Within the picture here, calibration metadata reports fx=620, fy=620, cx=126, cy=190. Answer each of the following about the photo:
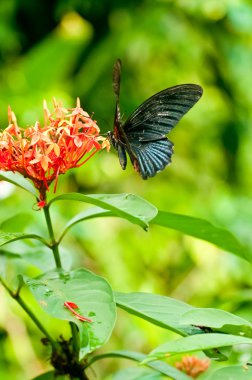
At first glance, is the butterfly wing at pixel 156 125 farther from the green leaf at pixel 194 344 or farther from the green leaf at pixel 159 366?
the green leaf at pixel 194 344

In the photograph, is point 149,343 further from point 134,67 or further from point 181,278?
point 134,67

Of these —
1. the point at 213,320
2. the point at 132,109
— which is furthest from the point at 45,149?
the point at 132,109

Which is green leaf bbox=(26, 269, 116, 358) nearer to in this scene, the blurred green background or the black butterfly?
the black butterfly

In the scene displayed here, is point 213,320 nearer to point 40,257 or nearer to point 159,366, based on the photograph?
point 159,366

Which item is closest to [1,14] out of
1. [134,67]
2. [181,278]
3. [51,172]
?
[134,67]

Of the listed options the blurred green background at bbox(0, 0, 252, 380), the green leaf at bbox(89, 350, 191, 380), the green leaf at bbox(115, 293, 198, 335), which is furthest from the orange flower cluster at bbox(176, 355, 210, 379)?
the blurred green background at bbox(0, 0, 252, 380)
